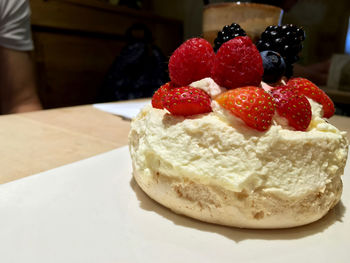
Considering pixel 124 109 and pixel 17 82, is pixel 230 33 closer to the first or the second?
pixel 124 109

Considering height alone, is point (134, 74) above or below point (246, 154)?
below

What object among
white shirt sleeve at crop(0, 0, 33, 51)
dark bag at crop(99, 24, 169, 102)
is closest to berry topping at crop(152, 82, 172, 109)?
white shirt sleeve at crop(0, 0, 33, 51)

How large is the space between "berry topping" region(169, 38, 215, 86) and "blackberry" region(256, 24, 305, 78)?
0.21 meters

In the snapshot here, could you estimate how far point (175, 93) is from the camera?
0.86m

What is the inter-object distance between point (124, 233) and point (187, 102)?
15.1 inches

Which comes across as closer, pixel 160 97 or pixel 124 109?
pixel 160 97

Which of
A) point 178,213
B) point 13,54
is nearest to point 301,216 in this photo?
point 178,213

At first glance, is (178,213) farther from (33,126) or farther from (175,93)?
(33,126)

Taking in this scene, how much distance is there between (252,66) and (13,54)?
2.48 m

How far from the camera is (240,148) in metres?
0.81

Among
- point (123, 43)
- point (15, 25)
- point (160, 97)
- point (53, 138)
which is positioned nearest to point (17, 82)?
point (15, 25)

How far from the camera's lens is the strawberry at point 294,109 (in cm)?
83

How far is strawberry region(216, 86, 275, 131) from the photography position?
789mm

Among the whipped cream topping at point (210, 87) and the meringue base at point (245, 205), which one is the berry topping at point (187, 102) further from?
the meringue base at point (245, 205)
